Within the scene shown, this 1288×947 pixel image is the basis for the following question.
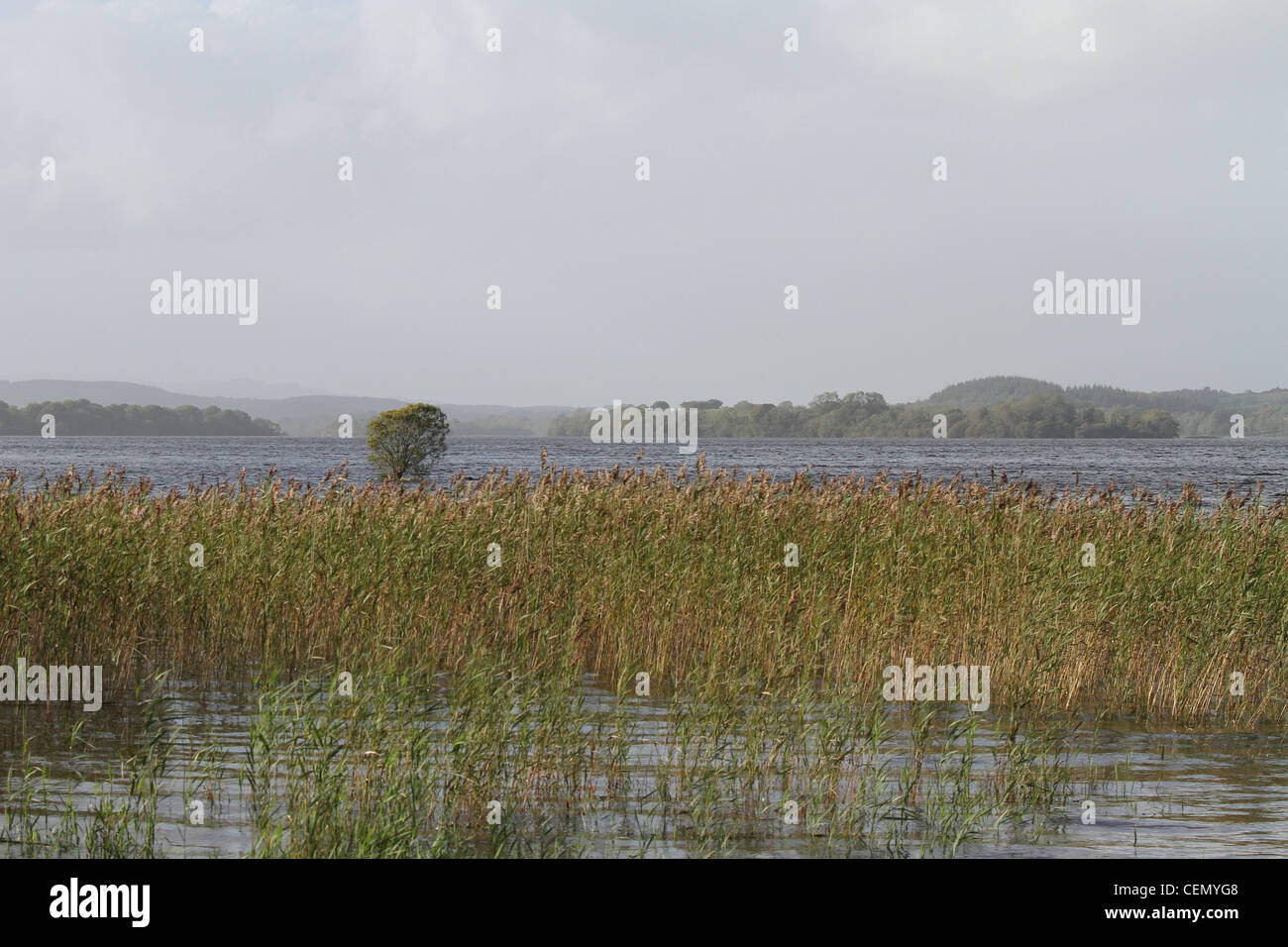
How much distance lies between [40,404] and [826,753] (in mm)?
183233

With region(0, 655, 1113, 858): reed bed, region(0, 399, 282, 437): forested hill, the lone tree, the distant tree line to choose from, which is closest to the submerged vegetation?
region(0, 655, 1113, 858): reed bed

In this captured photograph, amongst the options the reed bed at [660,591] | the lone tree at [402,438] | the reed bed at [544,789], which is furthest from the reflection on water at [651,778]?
the lone tree at [402,438]

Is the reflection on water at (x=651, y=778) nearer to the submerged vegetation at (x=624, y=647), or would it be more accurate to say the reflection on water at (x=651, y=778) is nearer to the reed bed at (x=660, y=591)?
the submerged vegetation at (x=624, y=647)

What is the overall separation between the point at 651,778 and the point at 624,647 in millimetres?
3737

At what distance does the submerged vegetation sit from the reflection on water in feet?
0.25

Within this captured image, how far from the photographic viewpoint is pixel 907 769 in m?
8.13

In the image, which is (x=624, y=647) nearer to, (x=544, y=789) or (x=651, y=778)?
(x=651, y=778)

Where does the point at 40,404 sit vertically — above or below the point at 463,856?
above

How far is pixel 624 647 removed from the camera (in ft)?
40.2

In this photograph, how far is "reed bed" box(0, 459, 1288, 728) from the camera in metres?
11.5
